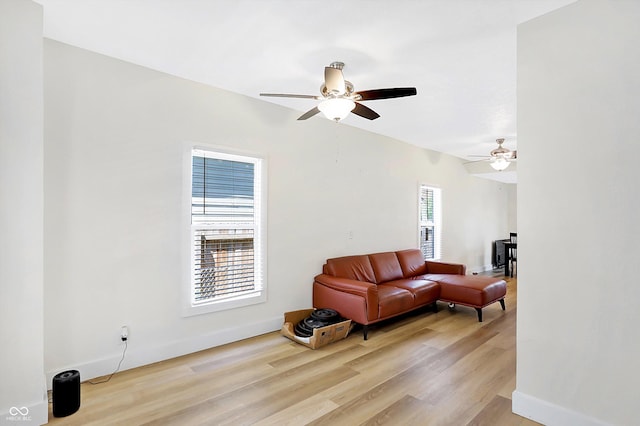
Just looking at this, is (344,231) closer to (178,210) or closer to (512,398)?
(178,210)

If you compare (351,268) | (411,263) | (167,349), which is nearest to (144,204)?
(167,349)

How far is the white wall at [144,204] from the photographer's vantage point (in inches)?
98.7

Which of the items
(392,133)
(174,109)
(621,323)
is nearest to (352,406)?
(621,323)

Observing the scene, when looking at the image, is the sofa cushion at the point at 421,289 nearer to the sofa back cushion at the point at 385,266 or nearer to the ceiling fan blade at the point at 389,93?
the sofa back cushion at the point at 385,266

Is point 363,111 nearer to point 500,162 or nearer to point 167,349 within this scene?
point 167,349

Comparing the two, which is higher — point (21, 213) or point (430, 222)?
point (21, 213)

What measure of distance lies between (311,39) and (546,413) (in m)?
3.03

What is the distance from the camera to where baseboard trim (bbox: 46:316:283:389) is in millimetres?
2590

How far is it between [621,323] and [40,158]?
3.68m

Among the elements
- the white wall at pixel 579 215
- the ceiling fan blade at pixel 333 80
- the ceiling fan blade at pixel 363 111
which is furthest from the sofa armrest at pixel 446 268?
the ceiling fan blade at pixel 333 80

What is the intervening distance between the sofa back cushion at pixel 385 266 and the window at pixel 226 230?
6.00ft

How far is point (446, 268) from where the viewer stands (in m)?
5.30

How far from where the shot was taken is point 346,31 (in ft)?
7.51
